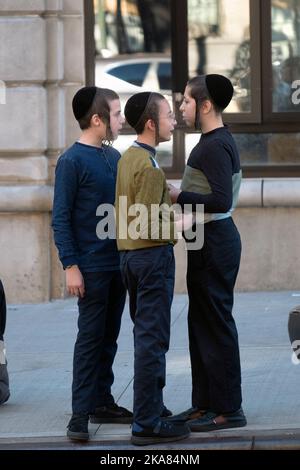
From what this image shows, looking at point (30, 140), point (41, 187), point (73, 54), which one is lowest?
point (41, 187)

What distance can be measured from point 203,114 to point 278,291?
4.52 m

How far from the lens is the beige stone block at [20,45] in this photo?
34.2 feet

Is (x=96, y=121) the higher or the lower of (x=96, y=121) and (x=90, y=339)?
the higher

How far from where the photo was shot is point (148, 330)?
6164mm

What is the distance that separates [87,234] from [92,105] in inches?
27.4

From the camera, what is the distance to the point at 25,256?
10523mm

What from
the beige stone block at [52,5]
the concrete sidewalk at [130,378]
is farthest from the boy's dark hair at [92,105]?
the beige stone block at [52,5]

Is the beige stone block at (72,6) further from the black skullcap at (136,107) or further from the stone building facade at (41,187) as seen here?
the black skullcap at (136,107)

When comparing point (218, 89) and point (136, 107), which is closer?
point (136, 107)

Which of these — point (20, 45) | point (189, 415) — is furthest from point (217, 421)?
point (20, 45)

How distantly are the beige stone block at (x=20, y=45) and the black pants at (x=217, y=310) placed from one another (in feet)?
14.7

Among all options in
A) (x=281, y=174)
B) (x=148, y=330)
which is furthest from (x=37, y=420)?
(x=281, y=174)

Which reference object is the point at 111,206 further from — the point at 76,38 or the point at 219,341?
the point at 76,38

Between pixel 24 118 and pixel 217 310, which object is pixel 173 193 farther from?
pixel 24 118
